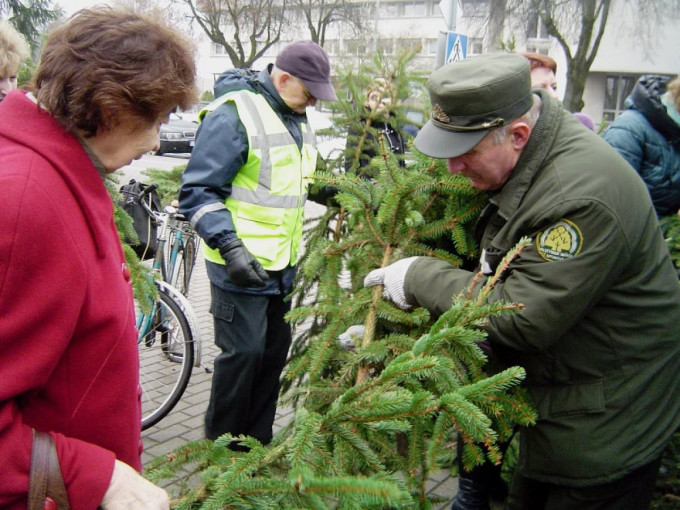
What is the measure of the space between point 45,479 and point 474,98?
1.50 meters

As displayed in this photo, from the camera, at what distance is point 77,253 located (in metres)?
1.26

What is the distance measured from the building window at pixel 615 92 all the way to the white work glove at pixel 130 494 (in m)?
30.7

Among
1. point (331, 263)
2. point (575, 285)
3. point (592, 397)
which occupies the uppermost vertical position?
point (575, 285)

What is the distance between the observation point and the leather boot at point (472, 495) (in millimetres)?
Answer: 2770

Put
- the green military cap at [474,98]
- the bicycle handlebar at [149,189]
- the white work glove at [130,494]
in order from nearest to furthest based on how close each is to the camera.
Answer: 1. the white work glove at [130,494]
2. the green military cap at [474,98]
3. the bicycle handlebar at [149,189]

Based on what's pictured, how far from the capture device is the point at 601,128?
150 inches

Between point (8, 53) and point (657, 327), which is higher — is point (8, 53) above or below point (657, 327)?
above

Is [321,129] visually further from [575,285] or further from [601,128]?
[575,285]

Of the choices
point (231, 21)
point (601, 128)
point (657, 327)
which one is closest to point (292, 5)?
point (231, 21)

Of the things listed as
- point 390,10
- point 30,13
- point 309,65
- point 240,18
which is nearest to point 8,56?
point 309,65

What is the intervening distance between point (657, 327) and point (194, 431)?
3.01m

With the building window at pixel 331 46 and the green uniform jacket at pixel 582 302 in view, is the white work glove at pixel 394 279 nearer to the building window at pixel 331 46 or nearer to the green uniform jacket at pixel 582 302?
the green uniform jacket at pixel 582 302

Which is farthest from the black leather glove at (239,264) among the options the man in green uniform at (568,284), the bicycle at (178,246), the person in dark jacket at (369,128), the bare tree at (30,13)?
the bare tree at (30,13)

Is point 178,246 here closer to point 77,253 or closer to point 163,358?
point 163,358
